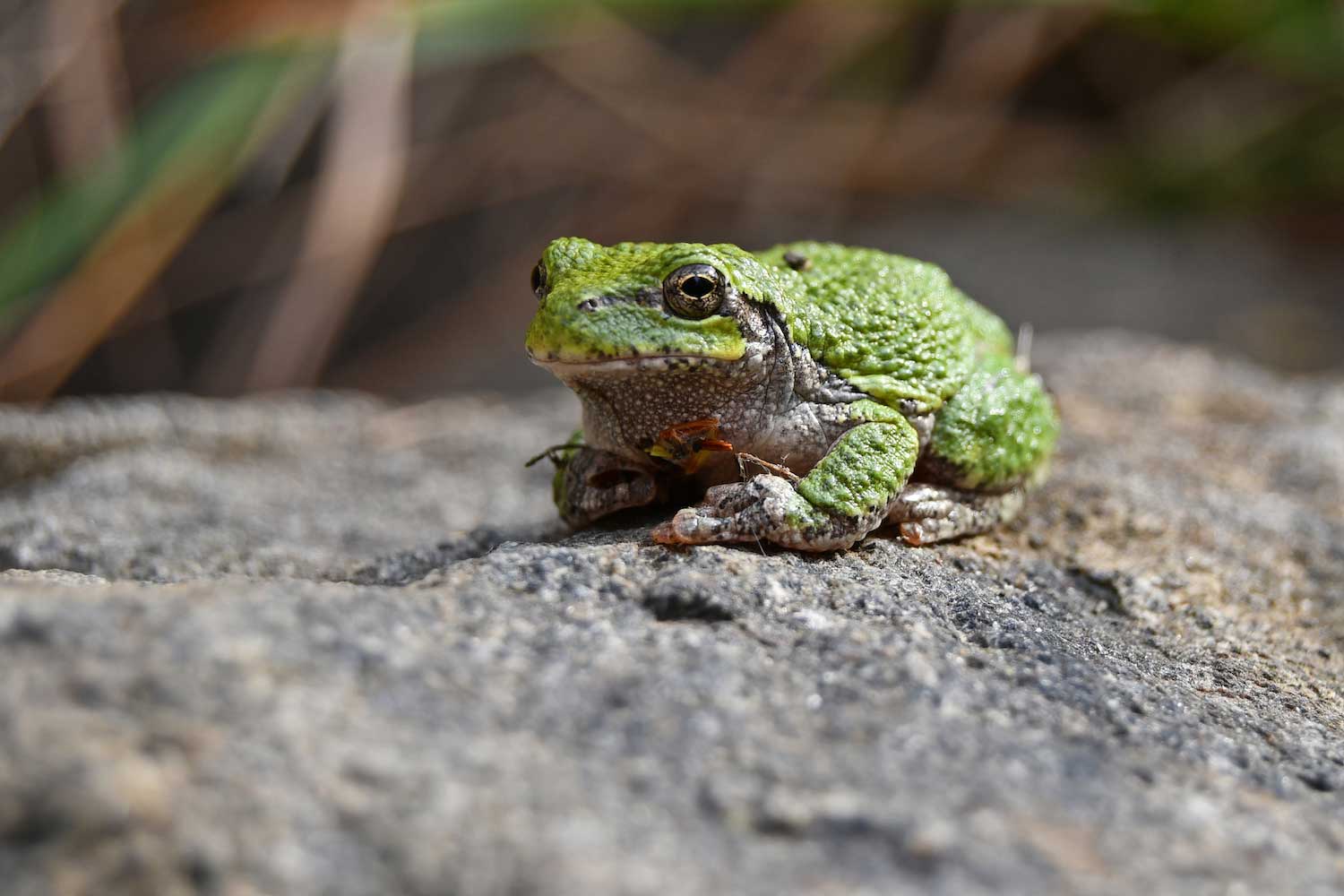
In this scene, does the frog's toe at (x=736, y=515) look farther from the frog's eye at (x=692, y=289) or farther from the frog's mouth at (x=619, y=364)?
the frog's eye at (x=692, y=289)

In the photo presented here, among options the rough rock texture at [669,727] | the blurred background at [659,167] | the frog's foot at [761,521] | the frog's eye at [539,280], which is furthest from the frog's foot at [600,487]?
the blurred background at [659,167]

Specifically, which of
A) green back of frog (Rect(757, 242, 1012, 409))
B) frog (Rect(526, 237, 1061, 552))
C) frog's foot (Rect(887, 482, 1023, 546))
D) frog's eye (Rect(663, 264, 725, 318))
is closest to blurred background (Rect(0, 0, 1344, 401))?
green back of frog (Rect(757, 242, 1012, 409))

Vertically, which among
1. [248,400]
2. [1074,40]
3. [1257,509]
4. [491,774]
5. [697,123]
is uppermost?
[1074,40]

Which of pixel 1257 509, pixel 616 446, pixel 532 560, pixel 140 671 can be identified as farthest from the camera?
pixel 1257 509

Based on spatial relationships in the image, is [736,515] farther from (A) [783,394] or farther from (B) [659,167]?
(B) [659,167]

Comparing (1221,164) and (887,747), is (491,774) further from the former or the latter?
(1221,164)

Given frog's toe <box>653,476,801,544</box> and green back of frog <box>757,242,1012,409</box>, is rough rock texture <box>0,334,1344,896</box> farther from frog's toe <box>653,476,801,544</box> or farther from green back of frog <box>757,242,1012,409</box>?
green back of frog <box>757,242,1012,409</box>

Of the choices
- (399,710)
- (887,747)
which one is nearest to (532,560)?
(399,710)
